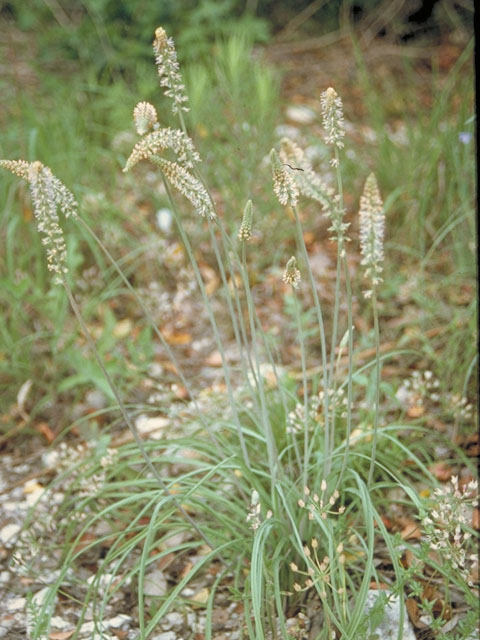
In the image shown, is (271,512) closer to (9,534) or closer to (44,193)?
(44,193)

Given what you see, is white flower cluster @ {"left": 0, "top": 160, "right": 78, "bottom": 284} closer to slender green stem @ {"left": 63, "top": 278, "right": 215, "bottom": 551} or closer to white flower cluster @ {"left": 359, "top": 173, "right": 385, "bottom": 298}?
slender green stem @ {"left": 63, "top": 278, "right": 215, "bottom": 551}

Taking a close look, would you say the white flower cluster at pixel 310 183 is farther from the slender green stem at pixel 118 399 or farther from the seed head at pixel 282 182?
the slender green stem at pixel 118 399

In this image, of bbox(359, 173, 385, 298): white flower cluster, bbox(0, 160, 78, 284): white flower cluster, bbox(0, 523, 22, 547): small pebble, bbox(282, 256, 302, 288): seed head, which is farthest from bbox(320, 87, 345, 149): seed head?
bbox(0, 523, 22, 547): small pebble

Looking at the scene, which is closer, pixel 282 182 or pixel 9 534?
pixel 282 182

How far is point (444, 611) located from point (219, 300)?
1619mm

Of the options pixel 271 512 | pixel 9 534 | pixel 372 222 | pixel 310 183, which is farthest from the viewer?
pixel 9 534

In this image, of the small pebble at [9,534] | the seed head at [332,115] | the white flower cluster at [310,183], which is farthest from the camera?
the small pebble at [9,534]

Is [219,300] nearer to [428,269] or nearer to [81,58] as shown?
[428,269]

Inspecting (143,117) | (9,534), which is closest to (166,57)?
(143,117)

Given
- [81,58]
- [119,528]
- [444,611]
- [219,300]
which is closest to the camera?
[444,611]

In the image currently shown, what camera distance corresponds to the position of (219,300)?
9.99ft

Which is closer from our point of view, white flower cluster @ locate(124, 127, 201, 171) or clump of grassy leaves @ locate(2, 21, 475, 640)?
white flower cluster @ locate(124, 127, 201, 171)

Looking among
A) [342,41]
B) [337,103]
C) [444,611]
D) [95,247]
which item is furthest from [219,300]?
[342,41]

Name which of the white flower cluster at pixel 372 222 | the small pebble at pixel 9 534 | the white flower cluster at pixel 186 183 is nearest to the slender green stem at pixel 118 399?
the white flower cluster at pixel 186 183
